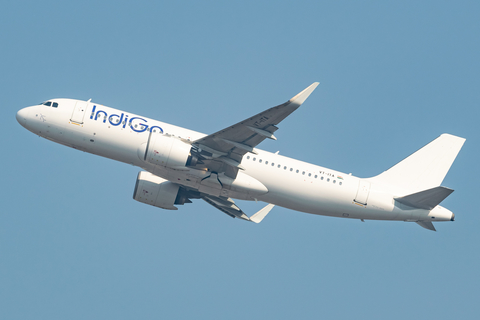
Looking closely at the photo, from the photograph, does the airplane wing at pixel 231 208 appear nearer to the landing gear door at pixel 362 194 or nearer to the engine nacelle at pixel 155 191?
the engine nacelle at pixel 155 191

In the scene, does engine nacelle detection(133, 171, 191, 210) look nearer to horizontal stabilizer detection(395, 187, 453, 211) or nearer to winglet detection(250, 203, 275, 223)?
winglet detection(250, 203, 275, 223)

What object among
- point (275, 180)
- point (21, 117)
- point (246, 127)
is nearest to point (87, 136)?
point (21, 117)

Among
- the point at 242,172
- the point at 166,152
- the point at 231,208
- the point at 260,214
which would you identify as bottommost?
the point at 260,214

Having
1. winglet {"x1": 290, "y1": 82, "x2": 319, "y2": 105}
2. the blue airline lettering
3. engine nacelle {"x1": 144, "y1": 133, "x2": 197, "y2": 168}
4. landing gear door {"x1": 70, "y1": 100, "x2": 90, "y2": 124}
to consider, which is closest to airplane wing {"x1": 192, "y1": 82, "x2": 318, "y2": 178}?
winglet {"x1": 290, "y1": 82, "x2": 319, "y2": 105}

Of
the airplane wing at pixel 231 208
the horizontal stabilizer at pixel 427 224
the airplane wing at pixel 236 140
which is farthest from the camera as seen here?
the airplane wing at pixel 231 208

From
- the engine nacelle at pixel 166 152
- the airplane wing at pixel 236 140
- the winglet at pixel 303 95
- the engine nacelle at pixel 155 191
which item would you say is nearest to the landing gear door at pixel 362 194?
the airplane wing at pixel 236 140

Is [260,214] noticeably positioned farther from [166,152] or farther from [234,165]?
[166,152]

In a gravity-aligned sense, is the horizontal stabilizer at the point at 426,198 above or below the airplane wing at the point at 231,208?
above

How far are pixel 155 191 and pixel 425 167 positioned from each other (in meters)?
20.8

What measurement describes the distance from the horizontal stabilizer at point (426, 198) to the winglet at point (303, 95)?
481 inches

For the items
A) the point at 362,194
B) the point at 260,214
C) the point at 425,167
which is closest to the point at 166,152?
the point at 260,214

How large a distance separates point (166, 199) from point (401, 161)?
725 inches

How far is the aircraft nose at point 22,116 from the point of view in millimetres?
35094

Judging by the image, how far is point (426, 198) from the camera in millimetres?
35344
